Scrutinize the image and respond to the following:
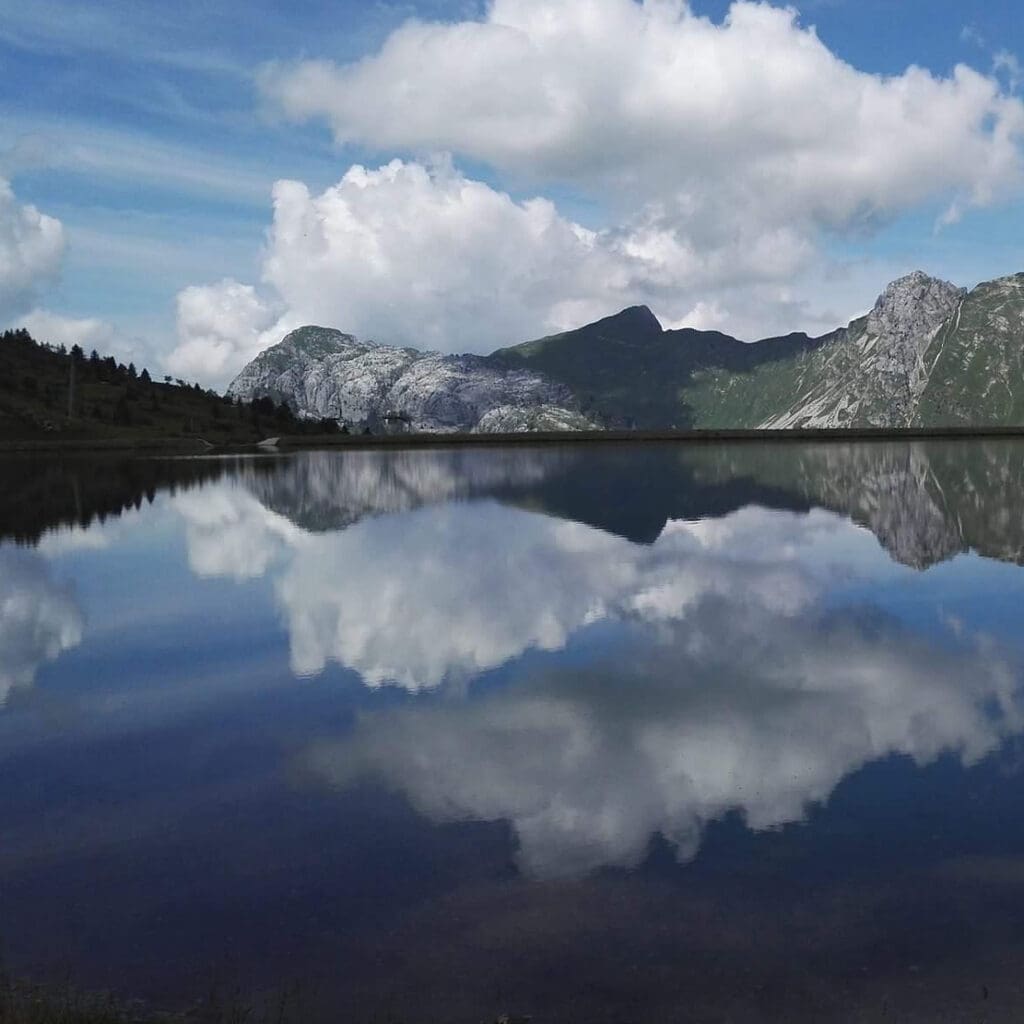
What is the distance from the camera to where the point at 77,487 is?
103 metres

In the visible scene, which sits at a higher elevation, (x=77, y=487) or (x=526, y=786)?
(x=77, y=487)

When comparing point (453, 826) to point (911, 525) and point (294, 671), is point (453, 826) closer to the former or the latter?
point (294, 671)

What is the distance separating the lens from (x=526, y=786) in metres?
18.7

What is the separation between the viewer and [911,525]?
202 ft

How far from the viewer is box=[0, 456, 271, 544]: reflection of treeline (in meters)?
69.8

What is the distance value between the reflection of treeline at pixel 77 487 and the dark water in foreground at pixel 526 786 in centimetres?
2504

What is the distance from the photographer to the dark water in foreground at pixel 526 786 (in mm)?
12289

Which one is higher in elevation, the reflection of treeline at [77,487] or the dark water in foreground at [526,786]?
the reflection of treeline at [77,487]

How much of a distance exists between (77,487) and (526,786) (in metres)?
96.4

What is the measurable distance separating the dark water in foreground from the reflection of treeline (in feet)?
82.1

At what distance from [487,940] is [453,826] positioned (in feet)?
13.1

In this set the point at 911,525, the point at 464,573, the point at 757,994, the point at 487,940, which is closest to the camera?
the point at 757,994

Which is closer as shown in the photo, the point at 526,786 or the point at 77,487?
the point at 526,786

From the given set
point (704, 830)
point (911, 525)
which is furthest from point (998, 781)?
point (911, 525)
